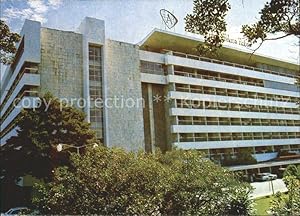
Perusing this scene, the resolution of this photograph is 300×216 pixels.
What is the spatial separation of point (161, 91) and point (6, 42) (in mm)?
14522

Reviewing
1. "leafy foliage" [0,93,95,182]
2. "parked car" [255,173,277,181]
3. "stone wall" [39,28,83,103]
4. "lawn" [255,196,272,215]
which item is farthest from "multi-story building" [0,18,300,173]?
"lawn" [255,196,272,215]

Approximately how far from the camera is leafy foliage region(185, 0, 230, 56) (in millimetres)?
3104

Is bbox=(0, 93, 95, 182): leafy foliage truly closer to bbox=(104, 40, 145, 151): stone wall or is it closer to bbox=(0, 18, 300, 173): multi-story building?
bbox=(0, 18, 300, 173): multi-story building

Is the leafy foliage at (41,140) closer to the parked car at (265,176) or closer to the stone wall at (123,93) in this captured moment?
the stone wall at (123,93)

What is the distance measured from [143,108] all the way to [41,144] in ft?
25.6

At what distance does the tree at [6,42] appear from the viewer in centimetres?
362

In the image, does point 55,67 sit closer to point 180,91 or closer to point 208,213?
point 180,91

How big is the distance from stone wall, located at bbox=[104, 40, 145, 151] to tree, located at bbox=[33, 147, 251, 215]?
9.54m

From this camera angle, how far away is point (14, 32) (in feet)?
12.3

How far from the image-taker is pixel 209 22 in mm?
3266

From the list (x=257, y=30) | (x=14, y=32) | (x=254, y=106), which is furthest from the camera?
(x=254, y=106)


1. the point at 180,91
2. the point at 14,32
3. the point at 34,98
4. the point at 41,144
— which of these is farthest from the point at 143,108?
the point at 14,32

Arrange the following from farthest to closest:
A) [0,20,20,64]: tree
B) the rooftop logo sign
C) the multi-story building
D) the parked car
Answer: the parked car, the multi-story building, the rooftop logo sign, [0,20,20,64]: tree

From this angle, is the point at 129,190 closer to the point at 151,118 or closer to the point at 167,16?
the point at 167,16
